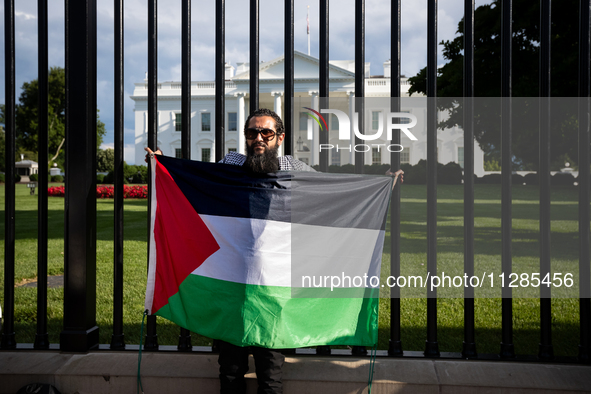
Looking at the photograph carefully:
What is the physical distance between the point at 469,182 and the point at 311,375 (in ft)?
5.02

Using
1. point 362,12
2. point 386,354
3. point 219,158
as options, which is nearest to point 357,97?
point 362,12

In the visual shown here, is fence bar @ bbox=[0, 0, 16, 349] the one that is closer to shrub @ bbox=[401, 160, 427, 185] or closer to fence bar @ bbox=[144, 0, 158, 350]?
fence bar @ bbox=[144, 0, 158, 350]

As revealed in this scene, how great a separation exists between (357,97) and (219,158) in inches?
39.9

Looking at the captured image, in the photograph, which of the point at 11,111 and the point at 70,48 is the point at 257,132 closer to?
the point at 70,48

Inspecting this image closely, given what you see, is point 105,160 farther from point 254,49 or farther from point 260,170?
point 260,170

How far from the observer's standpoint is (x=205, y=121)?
43.4m

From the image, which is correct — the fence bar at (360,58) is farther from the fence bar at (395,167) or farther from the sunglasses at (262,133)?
the sunglasses at (262,133)

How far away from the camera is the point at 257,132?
2570 millimetres

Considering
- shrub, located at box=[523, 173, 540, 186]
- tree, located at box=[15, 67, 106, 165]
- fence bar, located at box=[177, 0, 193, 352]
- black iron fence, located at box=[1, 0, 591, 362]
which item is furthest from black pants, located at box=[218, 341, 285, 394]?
tree, located at box=[15, 67, 106, 165]

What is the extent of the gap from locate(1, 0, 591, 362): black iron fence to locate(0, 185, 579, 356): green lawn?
819mm

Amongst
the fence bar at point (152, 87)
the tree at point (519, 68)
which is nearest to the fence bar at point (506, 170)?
the fence bar at point (152, 87)

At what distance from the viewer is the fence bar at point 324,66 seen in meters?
2.66

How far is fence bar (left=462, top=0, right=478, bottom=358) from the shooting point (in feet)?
8.30

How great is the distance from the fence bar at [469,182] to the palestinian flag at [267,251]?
1.62 feet
